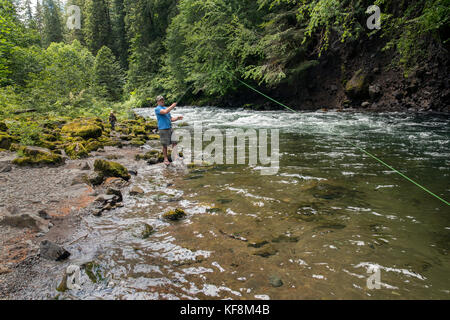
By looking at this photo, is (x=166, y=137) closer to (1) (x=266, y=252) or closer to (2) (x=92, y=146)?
(2) (x=92, y=146)

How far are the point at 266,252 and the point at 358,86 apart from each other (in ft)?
44.9

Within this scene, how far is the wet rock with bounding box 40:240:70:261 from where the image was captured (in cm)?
281

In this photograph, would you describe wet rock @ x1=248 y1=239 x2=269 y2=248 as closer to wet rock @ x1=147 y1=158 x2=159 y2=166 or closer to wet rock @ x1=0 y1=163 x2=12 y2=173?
wet rock @ x1=147 y1=158 x2=159 y2=166

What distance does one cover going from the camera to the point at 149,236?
3.41 metres

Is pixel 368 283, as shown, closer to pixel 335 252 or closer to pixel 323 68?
pixel 335 252

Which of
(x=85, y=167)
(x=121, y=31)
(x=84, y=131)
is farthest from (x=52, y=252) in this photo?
(x=121, y=31)

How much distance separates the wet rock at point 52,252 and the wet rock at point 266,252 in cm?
214

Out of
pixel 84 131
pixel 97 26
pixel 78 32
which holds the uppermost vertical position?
pixel 78 32

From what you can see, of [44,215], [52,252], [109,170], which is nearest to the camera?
[52,252]

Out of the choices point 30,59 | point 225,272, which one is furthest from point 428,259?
point 30,59

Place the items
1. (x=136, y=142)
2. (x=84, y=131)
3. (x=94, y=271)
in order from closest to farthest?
(x=94, y=271) < (x=84, y=131) < (x=136, y=142)

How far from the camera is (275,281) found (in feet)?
8.18

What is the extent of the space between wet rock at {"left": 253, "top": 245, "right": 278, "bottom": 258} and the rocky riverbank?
85.0 inches
